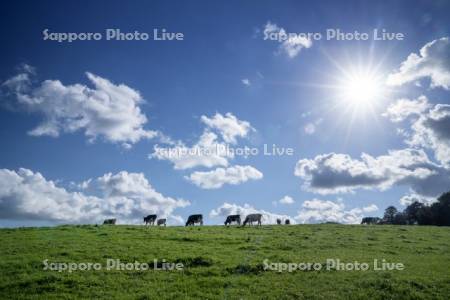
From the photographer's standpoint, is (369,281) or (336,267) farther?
(336,267)

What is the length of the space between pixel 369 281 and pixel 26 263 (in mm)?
18827

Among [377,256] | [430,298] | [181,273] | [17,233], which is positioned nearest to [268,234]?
[377,256]

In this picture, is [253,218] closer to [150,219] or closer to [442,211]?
[150,219]

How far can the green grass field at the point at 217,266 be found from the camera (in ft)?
65.1

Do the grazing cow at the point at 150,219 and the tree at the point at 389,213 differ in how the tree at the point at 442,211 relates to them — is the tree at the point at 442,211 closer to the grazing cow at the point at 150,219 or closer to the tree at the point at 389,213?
the tree at the point at 389,213

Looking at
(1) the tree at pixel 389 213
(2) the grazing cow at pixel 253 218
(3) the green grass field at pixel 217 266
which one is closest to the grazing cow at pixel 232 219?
(2) the grazing cow at pixel 253 218

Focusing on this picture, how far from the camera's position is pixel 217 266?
24.0 meters

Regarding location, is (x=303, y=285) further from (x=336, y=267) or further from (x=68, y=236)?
(x=68, y=236)

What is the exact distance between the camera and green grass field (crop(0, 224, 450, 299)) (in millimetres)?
19828

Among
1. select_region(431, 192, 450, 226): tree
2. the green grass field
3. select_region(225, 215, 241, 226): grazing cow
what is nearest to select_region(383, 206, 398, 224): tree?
select_region(431, 192, 450, 226): tree

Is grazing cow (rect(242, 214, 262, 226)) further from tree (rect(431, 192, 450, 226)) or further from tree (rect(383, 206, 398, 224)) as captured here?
tree (rect(383, 206, 398, 224))

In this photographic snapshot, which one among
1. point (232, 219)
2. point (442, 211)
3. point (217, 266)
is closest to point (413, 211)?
point (442, 211)

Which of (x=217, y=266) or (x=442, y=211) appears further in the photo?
(x=442, y=211)

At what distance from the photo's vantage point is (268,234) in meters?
38.4
